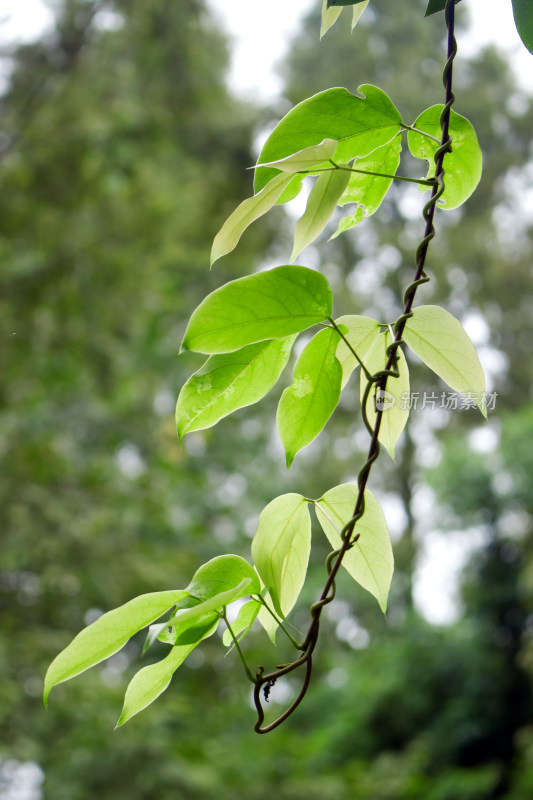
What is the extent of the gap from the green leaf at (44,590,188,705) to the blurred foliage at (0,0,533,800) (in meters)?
1.87

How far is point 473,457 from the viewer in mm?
3492

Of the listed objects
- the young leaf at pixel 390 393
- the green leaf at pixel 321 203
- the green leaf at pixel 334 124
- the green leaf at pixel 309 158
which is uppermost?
the green leaf at pixel 334 124

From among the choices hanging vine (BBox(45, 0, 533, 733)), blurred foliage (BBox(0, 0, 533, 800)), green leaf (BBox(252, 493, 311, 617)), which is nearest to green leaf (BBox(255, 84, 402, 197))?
hanging vine (BBox(45, 0, 533, 733))

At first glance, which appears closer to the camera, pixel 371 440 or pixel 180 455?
pixel 371 440

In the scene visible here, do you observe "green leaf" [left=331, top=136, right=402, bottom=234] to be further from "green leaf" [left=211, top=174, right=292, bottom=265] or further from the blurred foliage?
the blurred foliage

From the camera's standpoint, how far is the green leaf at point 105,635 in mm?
223

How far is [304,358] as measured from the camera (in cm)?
26

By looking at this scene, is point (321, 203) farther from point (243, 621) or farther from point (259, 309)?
point (243, 621)

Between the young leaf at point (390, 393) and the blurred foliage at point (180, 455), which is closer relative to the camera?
the young leaf at point (390, 393)

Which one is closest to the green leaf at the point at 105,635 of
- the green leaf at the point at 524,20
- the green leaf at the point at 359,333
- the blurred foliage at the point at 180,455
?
the green leaf at the point at 359,333

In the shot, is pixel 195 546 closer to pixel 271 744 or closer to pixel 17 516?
pixel 271 744

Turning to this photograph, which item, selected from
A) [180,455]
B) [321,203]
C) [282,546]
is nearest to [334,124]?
[321,203]

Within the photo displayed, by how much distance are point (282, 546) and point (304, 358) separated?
7 cm

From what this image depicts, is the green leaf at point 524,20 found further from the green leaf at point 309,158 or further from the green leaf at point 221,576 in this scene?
the green leaf at point 221,576
